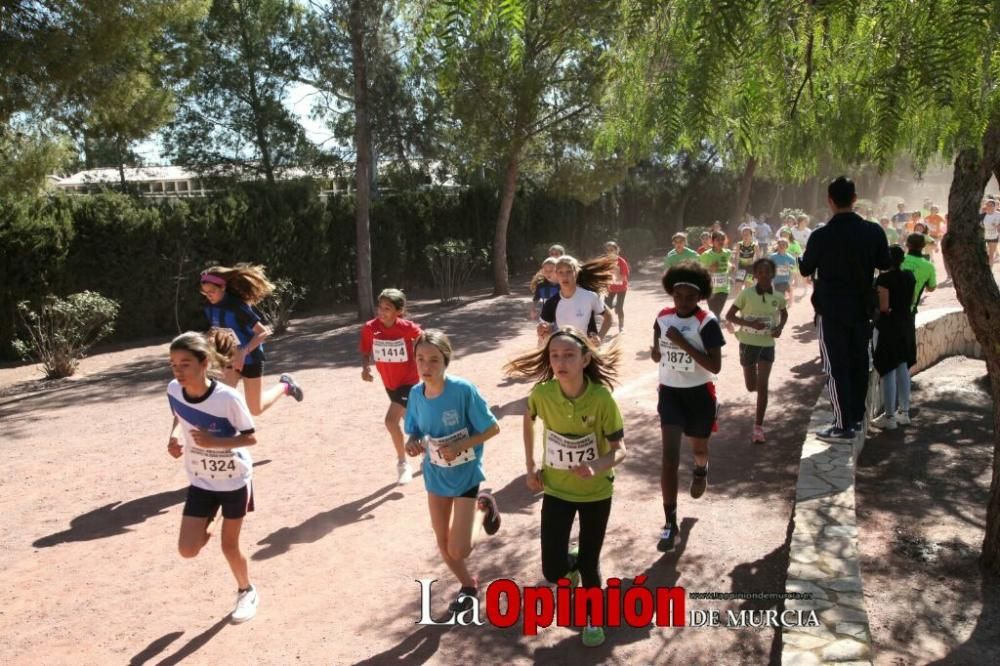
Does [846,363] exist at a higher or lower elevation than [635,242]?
higher

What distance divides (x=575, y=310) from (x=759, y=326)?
5.39ft

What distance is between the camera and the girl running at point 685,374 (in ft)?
18.4

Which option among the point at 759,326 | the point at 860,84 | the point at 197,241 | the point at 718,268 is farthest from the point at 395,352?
the point at 197,241

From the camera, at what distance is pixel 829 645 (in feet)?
12.5

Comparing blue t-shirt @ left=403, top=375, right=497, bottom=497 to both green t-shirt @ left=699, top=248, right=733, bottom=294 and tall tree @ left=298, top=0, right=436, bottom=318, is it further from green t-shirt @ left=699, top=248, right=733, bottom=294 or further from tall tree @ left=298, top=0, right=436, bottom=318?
tall tree @ left=298, top=0, right=436, bottom=318

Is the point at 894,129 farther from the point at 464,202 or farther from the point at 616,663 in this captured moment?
the point at 464,202

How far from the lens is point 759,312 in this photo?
7816mm

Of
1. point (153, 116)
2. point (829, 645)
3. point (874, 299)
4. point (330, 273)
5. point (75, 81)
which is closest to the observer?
point (829, 645)

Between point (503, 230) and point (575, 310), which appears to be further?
point (503, 230)

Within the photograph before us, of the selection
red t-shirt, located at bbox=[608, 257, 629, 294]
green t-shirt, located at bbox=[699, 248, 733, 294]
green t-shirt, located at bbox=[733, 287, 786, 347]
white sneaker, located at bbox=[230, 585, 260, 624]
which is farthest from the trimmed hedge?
green t-shirt, located at bbox=[733, 287, 786, 347]

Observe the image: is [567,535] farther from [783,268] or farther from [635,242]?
[635,242]

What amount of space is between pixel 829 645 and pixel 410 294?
754 inches

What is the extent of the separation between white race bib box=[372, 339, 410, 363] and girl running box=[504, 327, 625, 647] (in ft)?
8.76

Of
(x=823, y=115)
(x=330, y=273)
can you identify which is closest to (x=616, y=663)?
(x=823, y=115)
